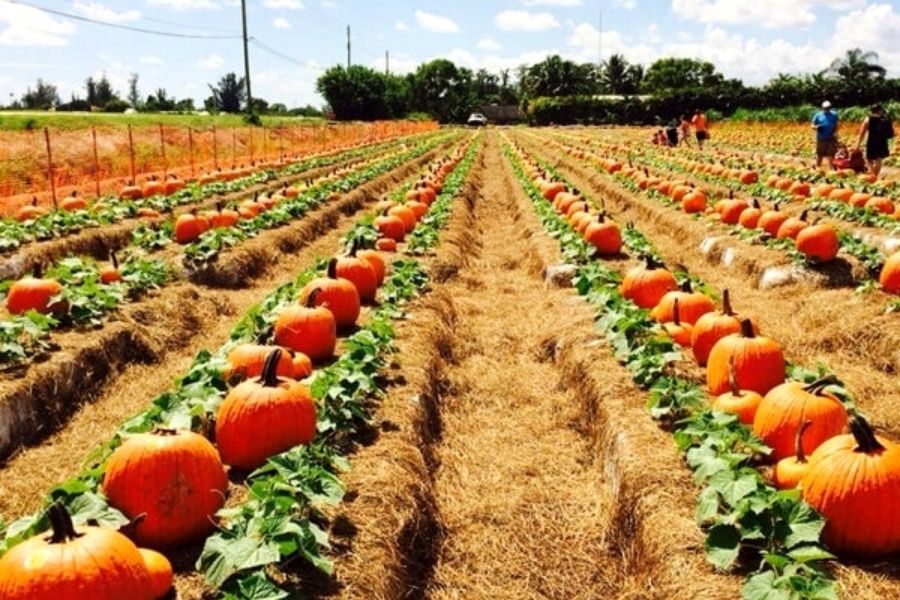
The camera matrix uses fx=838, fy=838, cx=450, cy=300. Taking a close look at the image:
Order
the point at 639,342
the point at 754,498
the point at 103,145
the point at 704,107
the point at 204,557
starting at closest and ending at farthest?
the point at 204,557
the point at 754,498
the point at 639,342
the point at 103,145
the point at 704,107

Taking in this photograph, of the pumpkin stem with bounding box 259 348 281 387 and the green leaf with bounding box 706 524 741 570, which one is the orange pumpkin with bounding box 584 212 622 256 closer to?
the pumpkin stem with bounding box 259 348 281 387

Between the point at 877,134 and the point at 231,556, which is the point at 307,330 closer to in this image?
the point at 231,556

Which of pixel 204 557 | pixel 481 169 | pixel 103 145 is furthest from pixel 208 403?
pixel 103 145

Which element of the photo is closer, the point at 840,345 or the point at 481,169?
the point at 840,345

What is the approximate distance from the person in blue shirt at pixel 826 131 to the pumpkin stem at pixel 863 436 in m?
21.7

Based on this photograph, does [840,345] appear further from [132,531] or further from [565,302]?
[132,531]

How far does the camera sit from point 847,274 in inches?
462

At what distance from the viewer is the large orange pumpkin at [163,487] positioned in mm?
4637

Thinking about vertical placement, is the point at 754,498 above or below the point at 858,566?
above

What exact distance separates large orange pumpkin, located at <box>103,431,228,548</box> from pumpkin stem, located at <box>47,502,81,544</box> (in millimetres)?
927

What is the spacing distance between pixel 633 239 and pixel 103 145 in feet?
108

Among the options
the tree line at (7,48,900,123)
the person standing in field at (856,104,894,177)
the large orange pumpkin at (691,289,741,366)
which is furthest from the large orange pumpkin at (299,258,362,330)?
the tree line at (7,48,900,123)

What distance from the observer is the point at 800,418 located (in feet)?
17.9

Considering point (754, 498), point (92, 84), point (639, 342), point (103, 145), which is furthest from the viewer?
point (92, 84)
